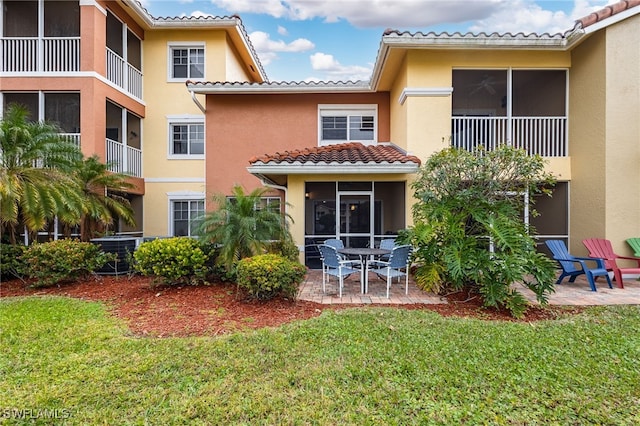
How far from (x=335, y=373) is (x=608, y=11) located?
11.6 m

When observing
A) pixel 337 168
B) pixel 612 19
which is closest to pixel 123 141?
pixel 337 168

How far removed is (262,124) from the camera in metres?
12.5

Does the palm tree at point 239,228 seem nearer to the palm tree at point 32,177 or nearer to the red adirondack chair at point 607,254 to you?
the palm tree at point 32,177

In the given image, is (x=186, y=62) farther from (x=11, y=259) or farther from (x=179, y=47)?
(x=11, y=259)

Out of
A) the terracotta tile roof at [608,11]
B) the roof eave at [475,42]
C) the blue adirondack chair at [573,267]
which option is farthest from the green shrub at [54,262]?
the terracotta tile roof at [608,11]

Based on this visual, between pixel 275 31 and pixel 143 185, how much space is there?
1099 centimetres

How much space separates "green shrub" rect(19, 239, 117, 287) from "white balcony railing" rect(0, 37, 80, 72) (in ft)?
22.9

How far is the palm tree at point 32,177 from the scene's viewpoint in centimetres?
792

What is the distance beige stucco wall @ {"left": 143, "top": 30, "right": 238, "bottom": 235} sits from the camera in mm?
13781

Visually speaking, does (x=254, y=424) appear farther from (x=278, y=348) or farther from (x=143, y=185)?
(x=143, y=185)

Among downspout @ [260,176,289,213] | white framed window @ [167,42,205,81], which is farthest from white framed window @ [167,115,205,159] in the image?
downspout @ [260,176,289,213]

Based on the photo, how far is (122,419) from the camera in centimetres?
308

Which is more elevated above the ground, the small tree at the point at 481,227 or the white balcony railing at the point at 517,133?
the white balcony railing at the point at 517,133

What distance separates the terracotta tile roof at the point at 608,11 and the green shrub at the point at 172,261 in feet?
39.3
